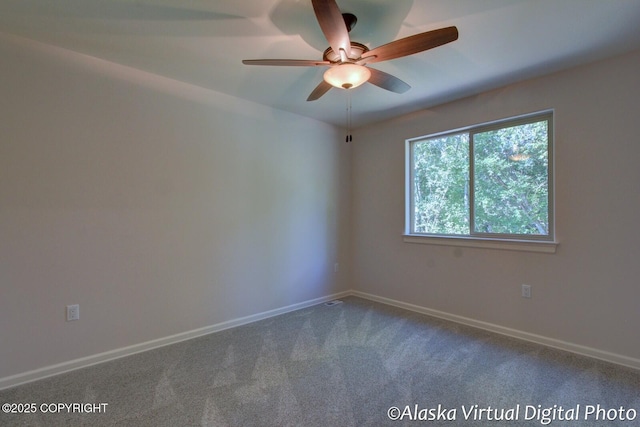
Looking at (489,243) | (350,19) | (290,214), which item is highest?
(350,19)

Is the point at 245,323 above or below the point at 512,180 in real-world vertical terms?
below

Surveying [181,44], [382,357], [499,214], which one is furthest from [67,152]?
[499,214]

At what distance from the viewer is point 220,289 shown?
314cm

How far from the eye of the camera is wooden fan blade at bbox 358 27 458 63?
5.25ft

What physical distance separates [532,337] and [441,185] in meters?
1.69

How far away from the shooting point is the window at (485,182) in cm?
283

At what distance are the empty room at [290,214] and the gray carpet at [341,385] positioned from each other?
0.06 ft

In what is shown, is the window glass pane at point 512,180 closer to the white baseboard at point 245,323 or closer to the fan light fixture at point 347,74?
the white baseboard at point 245,323

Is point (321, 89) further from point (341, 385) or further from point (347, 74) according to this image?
point (341, 385)

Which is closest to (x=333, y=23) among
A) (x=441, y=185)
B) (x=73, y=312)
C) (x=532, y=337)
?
(x=441, y=185)

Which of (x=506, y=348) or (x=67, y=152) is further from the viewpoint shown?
(x=506, y=348)

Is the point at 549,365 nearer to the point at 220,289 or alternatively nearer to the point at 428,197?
the point at 428,197

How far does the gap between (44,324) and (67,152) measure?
1.24 m

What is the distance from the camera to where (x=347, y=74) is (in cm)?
191
